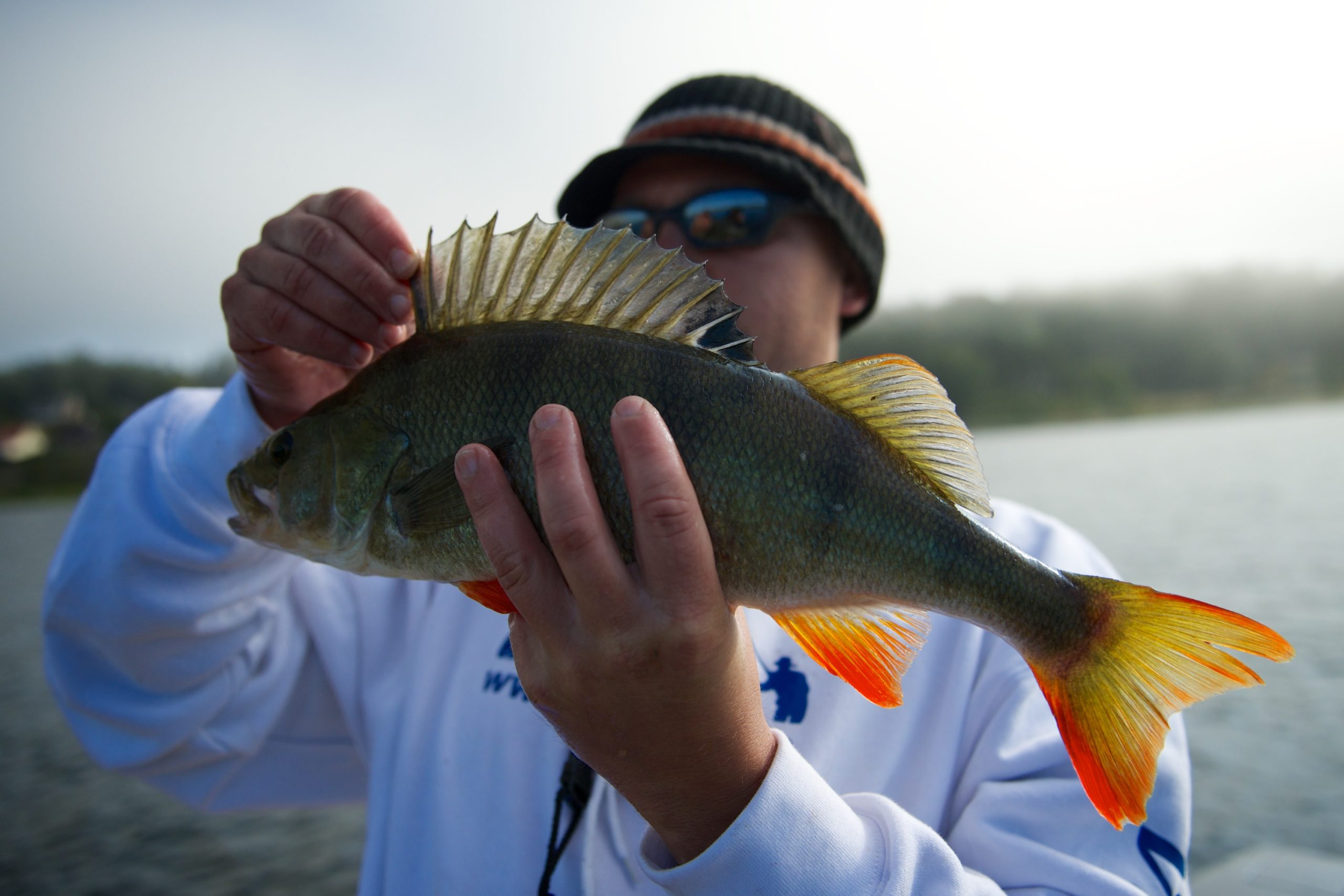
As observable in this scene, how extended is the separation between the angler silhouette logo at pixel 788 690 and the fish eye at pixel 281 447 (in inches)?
45.4

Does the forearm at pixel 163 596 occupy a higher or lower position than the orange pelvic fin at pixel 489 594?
lower

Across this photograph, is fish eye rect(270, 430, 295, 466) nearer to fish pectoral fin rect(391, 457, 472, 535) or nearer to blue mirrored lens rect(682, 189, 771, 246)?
fish pectoral fin rect(391, 457, 472, 535)

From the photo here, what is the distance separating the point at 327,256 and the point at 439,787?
1277 millimetres

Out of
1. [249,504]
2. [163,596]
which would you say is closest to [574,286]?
[249,504]

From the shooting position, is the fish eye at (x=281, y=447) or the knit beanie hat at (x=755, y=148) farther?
the knit beanie hat at (x=755, y=148)

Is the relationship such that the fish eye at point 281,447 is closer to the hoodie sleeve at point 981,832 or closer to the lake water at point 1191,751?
the hoodie sleeve at point 981,832

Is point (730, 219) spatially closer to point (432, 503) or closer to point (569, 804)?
point (432, 503)

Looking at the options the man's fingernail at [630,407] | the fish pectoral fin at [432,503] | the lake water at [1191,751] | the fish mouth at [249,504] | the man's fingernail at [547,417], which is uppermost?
the man's fingernail at [630,407]

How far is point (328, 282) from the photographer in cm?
146

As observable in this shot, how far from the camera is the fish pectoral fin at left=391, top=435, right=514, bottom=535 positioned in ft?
4.21

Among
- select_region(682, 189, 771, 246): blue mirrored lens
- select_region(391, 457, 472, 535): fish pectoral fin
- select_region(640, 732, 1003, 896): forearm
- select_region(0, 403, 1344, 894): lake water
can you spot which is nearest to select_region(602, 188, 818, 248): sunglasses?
select_region(682, 189, 771, 246): blue mirrored lens

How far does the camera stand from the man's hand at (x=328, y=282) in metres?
1.44

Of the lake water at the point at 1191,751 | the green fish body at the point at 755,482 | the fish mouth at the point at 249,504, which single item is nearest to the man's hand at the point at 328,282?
the green fish body at the point at 755,482

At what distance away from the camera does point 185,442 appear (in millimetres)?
1888
